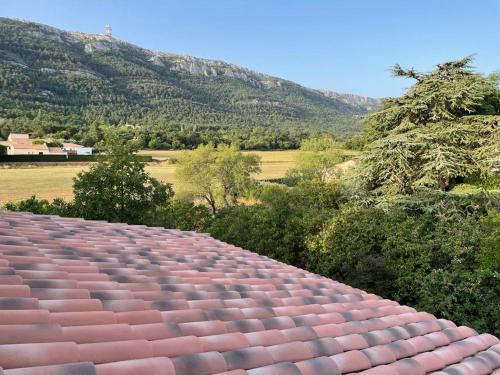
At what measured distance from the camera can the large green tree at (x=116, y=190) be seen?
1970 centimetres

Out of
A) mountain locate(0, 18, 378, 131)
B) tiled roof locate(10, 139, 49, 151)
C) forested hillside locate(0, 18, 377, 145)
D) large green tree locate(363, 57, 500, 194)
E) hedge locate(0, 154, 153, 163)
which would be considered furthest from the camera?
mountain locate(0, 18, 378, 131)

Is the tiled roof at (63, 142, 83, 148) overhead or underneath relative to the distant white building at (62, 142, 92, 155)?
overhead

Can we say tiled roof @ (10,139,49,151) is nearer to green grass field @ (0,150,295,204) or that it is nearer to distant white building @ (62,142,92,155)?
distant white building @ (62,142,92,155)

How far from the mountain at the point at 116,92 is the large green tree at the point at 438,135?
271ft

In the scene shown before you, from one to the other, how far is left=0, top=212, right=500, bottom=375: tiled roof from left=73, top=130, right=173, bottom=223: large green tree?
15126 millimetres

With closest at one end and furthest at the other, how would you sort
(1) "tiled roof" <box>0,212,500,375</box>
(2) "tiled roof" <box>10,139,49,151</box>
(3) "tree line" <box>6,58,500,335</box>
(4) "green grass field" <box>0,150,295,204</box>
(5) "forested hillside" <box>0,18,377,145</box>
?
1. (1) "tiled roof" <box>0,212,500,375</box>
2. (3) "tree line" <box>6,58,500,335</box>
3. (4) "green grass field" <box>0,150,295,204</box>
4. (2) "tiled roof" <box>10,139,49,151</box>
5. (5) "forested hillside" <box>0,18,377,145</box>

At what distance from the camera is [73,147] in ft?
229

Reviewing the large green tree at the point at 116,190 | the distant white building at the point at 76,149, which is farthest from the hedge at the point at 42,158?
the large green tree at the point at 116,190

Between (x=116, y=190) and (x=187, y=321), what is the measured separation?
18560 millimetres

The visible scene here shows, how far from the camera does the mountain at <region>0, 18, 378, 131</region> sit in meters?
104

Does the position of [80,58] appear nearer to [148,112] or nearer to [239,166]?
[148,112]

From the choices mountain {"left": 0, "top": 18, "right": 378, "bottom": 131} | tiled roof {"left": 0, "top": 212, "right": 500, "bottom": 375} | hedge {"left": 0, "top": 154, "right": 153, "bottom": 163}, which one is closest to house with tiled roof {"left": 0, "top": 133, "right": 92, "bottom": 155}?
hedge {"left": 0, "top": 154, "right": 153, "bottom": 163}

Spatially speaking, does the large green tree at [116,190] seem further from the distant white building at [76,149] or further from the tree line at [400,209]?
the distant white building at [76,149]

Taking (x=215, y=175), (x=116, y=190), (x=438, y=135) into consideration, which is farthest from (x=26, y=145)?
(x=438, y=135)
